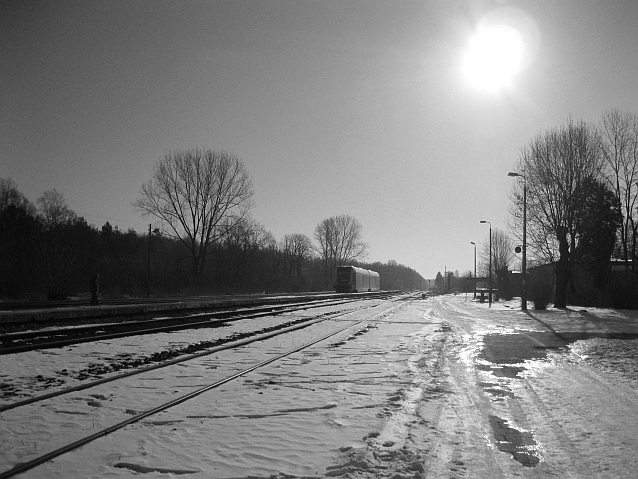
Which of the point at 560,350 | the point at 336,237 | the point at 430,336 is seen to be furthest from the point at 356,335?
the point at 336,237

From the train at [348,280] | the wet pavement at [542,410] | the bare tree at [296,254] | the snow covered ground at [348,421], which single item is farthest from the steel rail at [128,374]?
the bare tree at [296,254]

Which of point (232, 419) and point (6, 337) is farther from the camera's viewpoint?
point (6, 337)

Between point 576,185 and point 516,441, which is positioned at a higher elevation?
point 576,185

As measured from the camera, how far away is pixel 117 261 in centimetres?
6241

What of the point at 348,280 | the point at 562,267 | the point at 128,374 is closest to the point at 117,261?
the point at 348,280

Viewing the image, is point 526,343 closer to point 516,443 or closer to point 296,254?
point 516,443

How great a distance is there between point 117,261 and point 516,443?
204 feet

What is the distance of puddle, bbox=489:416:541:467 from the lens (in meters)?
5.25

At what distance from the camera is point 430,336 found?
1786 centimetres

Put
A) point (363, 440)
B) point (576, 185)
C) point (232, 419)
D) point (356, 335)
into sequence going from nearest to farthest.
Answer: point (363, 440) < point (232, 419) < point (356, 335) < point (576, 185)

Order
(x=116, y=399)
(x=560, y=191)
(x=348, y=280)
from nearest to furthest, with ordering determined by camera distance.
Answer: (x=116, y=399)
(x=560, y=191)
(x=348, y=280)

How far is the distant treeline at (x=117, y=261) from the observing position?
4197cm

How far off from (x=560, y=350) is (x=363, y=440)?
10496 millimetres

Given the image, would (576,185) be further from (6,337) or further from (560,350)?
(6,337)
